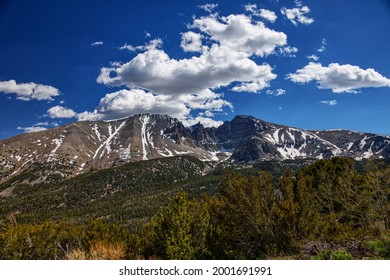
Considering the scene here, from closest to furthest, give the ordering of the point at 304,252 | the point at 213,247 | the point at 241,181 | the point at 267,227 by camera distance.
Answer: the point at 304,252
the point at 267,227
the point at 241,181
the point at 213,247

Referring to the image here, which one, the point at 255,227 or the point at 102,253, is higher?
the point at 102,253

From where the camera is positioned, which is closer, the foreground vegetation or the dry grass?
the dry grass

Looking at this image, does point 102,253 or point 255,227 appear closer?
point 102,253

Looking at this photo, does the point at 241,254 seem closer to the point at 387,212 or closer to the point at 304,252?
the point at 304,252

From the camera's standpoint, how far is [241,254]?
10672 mm

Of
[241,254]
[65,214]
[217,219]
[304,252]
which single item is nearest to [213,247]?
[217,219]

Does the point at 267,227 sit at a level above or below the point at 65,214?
above

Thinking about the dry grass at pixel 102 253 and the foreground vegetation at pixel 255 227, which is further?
the foreground vegetation at pixel 255 227

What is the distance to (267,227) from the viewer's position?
1027 cm

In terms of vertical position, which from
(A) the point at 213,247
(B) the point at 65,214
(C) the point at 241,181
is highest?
(C) the point at 241,181

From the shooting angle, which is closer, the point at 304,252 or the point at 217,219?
the point at 304,252

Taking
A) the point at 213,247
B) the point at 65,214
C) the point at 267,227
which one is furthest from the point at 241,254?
the point at 65,214
